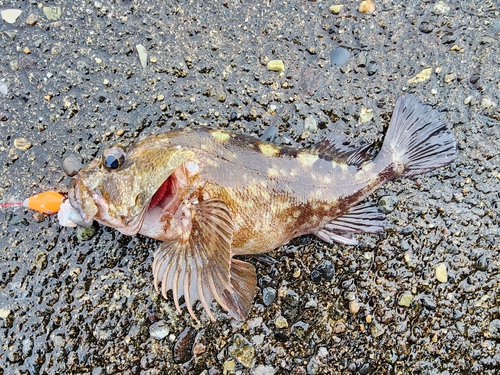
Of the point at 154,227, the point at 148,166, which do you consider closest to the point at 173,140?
the point at 148,166

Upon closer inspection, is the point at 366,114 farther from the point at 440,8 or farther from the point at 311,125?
the point at 440,8

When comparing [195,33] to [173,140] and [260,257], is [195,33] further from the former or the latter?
[260,257]

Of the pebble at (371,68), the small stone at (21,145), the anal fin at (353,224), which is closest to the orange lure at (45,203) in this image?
the small stone at (21,145)

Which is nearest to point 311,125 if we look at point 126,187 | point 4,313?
point 126,187

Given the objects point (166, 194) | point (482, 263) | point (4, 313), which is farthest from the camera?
point (482, 263)

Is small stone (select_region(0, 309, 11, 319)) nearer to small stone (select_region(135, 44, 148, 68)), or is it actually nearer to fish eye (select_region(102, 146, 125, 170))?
fish eye (select_region(102, 146, 125, 170))

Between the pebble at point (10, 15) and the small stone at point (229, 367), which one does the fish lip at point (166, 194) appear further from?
the pebble at point (10, 15)
